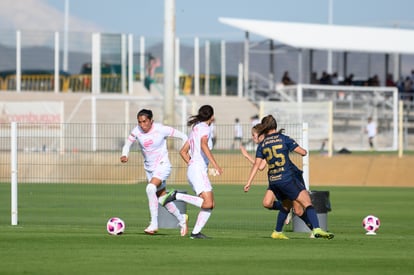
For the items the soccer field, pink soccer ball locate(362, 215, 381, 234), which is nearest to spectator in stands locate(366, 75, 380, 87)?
the soccer field

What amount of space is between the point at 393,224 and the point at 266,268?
10.2 m

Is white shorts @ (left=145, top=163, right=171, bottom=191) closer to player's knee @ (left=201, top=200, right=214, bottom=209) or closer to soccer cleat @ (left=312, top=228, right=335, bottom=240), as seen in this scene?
player's knee @ (left=201, top=200, right=214, bottom=209)

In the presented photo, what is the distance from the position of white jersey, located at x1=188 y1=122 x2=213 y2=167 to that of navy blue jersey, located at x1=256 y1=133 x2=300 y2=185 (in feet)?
2.61

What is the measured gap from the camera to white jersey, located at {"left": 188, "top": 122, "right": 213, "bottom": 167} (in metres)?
17.5

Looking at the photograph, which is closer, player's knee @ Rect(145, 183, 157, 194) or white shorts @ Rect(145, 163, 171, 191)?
player's knee @ Rect(145, 183, 157, 194)

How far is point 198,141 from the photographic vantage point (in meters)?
17.5

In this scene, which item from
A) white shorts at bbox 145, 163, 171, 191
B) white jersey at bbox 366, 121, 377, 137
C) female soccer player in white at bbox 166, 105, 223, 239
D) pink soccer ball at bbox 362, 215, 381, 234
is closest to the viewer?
female soccer player in white at bbox 166, 105, 223, 239

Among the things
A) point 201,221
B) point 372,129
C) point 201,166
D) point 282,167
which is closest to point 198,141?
point 201,166

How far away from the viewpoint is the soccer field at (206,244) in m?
13.3

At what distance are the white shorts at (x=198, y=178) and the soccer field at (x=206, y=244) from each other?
77cm

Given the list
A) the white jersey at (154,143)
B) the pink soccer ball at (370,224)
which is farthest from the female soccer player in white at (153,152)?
the pink soccer ball at (370,224)

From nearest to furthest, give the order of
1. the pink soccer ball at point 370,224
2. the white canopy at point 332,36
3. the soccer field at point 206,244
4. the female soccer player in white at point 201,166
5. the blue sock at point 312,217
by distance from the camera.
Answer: the soccer field at point 206,244
the female soccer player in white at point 201,166
the blue sock at point 312,217
the pink soccer ball at point 370,224
the white canopy at point 332,36

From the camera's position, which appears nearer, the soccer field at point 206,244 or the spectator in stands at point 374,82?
the soccer field at point 206,244

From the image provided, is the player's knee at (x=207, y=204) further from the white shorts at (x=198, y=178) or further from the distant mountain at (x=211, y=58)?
the distant mountain at (x=211, y=58)
